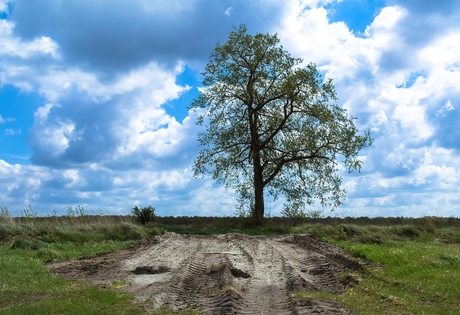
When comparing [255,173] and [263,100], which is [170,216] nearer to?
[255,173]

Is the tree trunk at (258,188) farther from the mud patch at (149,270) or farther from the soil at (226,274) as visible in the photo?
the mud patch at (149,270)

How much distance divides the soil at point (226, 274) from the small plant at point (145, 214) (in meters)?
14.2

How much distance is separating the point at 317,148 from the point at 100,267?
2145 centimetres

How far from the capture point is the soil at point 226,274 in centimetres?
997

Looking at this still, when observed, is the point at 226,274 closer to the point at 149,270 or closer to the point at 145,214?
the point at 149,270

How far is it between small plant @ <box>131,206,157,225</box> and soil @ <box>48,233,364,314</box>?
1418cm

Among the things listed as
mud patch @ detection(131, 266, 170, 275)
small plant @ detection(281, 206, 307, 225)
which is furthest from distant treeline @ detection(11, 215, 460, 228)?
mud patch @ detection(131, 266, 170, 275)

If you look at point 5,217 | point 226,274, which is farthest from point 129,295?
point 5,217

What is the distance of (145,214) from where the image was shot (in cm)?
3459

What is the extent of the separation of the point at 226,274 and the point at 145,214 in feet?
74.6

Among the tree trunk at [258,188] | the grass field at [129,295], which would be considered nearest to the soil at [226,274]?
the grass field at [129,295]

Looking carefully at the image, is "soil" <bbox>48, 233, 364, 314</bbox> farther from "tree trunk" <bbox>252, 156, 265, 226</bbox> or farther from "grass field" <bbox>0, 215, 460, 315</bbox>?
"tree trunk" <bbox>252, 156, 265, 226</bbox>

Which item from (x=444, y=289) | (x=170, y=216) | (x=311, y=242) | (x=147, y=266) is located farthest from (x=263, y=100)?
(x=444, y=289)

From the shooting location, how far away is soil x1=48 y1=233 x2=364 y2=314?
9.97 meters
